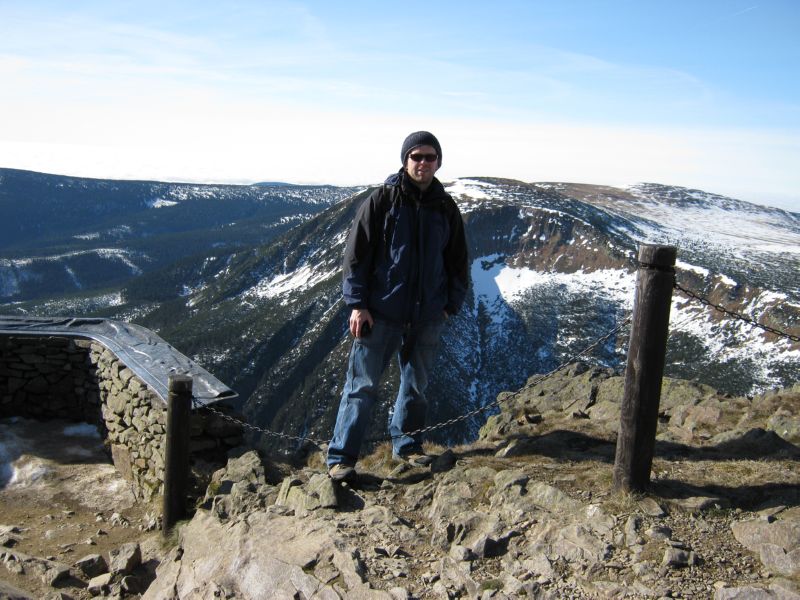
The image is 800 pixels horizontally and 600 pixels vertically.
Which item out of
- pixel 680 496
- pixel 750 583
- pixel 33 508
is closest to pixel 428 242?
pixel 680 496

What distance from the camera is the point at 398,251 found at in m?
8.17

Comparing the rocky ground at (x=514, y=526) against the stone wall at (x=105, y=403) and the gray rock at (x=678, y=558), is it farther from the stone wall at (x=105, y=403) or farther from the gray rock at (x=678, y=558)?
the stone wall at (x=105, y=403)

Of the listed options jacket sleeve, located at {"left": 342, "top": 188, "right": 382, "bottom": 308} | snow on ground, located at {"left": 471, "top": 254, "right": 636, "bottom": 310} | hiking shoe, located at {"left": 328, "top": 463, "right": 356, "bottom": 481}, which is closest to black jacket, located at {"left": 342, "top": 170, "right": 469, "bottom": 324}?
jacket sleeve, located at {"left": 342, "top": 188, "right": 382, "bottom": 308}

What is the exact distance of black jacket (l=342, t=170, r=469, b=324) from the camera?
320 inches

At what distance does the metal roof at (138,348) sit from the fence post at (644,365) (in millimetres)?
6817

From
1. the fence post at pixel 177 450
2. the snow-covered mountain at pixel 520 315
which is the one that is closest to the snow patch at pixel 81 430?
the fence post at pixel 177 450

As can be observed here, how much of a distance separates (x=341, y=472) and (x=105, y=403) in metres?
8.32

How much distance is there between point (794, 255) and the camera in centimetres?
15250

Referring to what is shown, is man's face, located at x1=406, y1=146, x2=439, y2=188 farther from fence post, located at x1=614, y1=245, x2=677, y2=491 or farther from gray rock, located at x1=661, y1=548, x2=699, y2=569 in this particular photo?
gray rock, located at x1=661, y1=548, x2=699, y2=569

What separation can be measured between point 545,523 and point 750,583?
1.92 metres

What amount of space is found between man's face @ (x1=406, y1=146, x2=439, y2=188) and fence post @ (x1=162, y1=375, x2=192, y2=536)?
4.28 m

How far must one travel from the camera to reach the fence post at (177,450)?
9.38 metres

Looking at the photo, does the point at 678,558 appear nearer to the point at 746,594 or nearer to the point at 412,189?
the point at 746,594

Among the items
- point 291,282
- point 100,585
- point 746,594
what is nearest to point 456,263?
point 746,594
